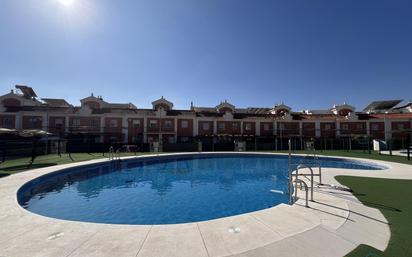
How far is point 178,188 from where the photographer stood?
11195mm

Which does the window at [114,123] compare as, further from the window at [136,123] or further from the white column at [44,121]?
the white column at [44,121]

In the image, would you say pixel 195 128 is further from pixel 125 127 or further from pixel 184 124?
pixel 125 127

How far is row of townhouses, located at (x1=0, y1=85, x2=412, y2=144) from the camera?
34.6 metres

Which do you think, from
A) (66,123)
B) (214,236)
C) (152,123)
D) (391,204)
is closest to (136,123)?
(152,123)

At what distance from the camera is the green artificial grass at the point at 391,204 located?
3.84 metres

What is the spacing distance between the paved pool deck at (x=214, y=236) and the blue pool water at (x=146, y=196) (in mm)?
1976

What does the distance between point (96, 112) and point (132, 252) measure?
37976 mm

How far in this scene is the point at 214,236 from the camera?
4500mm

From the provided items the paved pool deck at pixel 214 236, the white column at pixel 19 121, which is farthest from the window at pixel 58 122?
the paved pool deck at pixel 214 236

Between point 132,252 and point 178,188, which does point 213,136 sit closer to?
point 178,188

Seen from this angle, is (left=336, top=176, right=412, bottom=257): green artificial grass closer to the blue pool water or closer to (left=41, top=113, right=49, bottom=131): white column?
the blue pool water

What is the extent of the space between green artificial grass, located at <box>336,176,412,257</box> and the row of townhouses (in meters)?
28.6

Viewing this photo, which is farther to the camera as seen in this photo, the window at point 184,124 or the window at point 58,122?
the window at point 184,124

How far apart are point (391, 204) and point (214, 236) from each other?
6.02m
